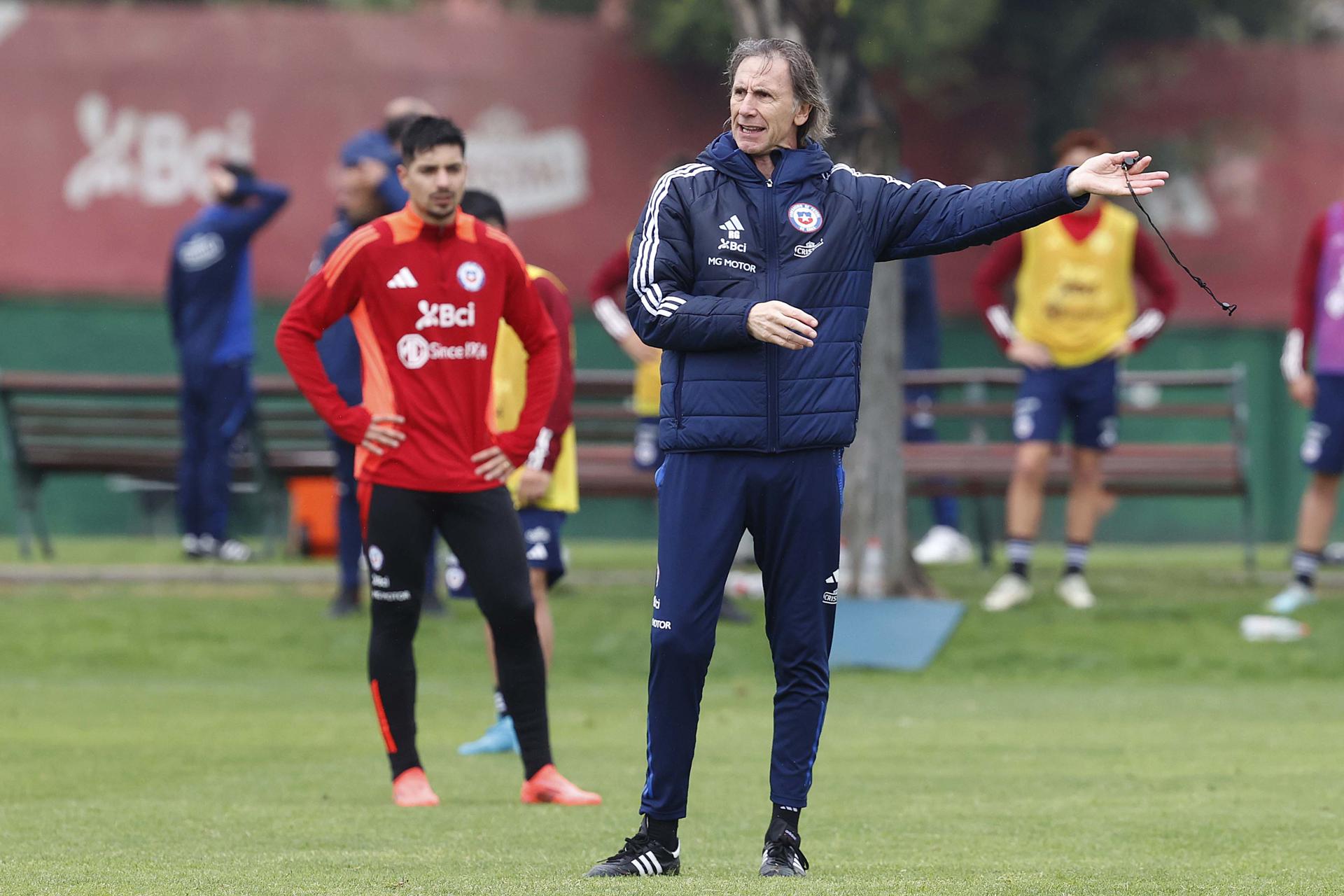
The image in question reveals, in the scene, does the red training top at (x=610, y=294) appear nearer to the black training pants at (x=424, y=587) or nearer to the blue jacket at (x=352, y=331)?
the blue jacket at (x=352, y=331)

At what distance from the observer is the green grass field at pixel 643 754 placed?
5.54m

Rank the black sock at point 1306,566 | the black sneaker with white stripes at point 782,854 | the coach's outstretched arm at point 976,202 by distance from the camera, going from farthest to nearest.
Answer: the black sock at point 1306,566 → the black sneaker with white stripes at point 782,854 → the coach's outstretched arm at point 976,202

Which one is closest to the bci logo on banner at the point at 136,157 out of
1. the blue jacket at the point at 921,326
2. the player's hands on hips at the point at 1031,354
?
the blue jacket at the point at 921,326

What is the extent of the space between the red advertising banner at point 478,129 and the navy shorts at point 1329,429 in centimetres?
971

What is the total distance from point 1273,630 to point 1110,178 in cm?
714

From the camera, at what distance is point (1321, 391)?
1247cm

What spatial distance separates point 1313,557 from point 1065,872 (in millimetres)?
7602

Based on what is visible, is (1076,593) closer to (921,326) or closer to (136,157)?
Answer: (921,326)

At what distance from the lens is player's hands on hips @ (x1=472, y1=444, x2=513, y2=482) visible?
288 inches

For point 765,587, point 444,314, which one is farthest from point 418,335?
point 765,587

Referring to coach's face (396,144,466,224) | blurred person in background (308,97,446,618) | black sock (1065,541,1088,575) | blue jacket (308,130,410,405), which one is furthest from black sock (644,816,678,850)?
black sock (1065,541,1088,575)

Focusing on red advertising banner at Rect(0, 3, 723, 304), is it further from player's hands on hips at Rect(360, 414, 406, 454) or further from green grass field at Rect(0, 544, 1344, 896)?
player's hands on hips at Rect(360, 414, 406, 454)

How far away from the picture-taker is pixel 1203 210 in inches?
926

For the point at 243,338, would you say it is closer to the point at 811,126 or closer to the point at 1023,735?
the point at 1023,735
